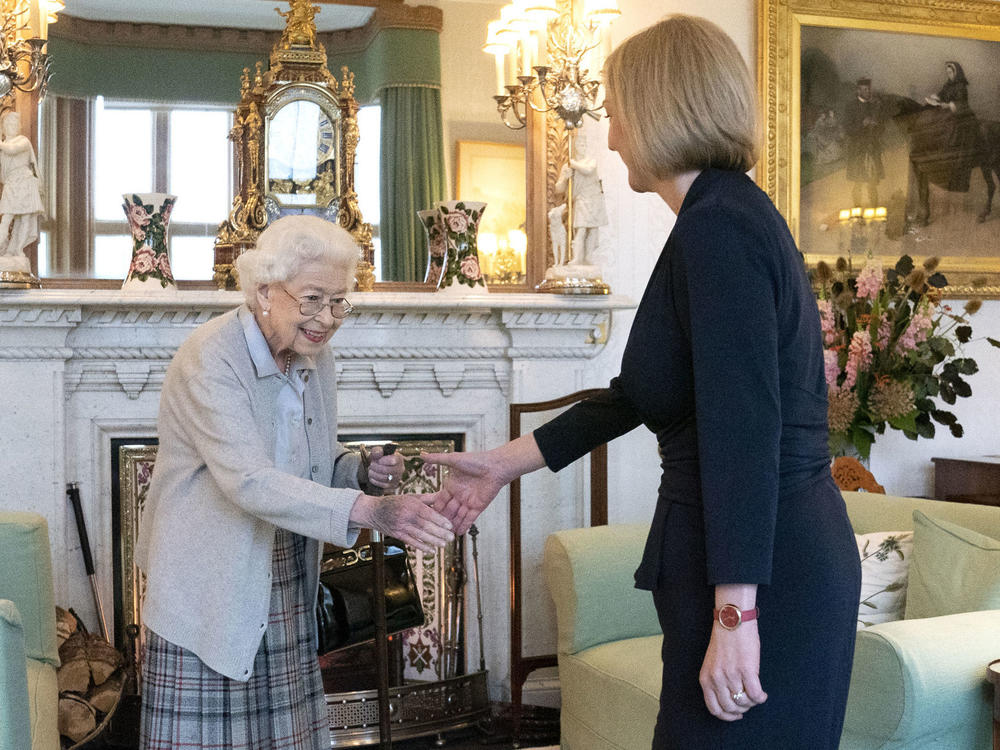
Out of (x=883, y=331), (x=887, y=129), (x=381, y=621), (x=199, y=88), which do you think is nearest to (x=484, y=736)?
(x=381, y=621)

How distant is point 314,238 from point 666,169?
0.88m

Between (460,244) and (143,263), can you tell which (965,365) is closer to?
(460,244)

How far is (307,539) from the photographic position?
2.27m

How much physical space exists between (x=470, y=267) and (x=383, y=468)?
5.47 ft

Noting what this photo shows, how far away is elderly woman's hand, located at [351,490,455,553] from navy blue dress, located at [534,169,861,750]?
465 millimetres

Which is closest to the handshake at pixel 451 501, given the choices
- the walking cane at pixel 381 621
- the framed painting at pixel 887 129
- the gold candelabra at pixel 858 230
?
the walking cane at pixel 381 621

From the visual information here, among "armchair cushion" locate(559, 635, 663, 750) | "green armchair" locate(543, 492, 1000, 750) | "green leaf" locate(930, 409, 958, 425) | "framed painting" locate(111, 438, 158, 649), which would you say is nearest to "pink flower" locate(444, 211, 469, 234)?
"green armchair" locate(543, 492, 1000, 750)

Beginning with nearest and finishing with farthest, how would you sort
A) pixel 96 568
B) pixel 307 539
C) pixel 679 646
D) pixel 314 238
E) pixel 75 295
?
pixel 679 646
pixel 314 238
pixel 307 539
pixel 75 295
pixel 96 568

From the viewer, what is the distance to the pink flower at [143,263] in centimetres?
362

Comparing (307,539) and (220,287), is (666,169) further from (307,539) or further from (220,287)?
Answer: (220,287)

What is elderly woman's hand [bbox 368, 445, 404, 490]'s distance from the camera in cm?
231

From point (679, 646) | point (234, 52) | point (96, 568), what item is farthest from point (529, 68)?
point (679, 646)

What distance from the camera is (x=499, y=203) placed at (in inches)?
160

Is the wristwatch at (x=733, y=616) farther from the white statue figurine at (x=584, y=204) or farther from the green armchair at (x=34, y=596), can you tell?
the white statue figurine at (x=584, y=204)
